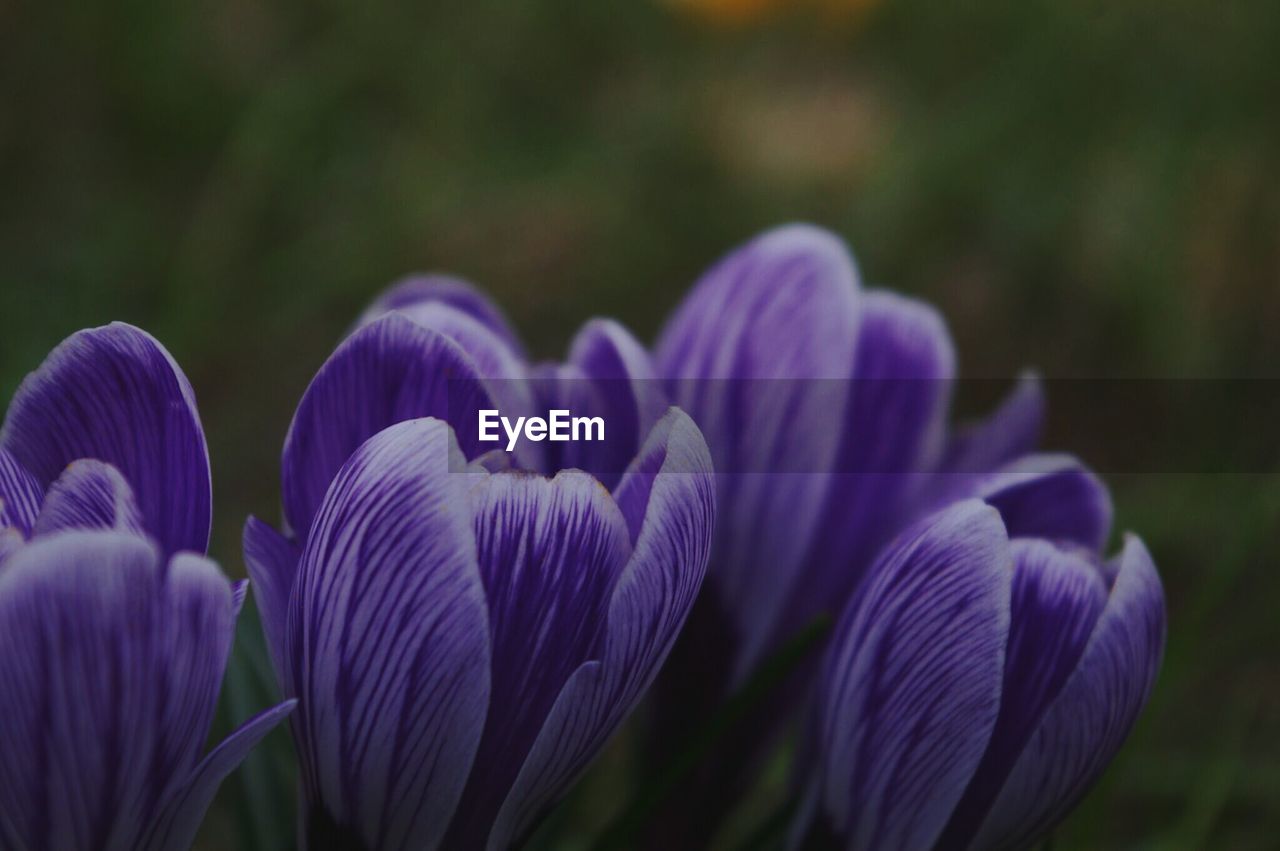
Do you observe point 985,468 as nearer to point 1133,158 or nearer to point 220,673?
point 220,673

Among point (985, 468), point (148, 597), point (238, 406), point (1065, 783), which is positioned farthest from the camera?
point (238, 406)

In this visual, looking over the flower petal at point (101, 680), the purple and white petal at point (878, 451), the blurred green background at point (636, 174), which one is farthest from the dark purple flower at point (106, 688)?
the blurred green background at point (636, 174)

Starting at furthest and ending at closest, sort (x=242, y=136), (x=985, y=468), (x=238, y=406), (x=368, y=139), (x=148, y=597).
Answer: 1. (x=368, y=139)
2. (x=242, y=136)
3. (x=238, y=406)
4. (x=985, y=468)
5. (x=148, y=597)

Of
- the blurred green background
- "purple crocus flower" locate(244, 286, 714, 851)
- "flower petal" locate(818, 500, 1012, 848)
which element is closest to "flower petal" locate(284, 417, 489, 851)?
"purple crocus flower" locate(244, 286, 714, 851)

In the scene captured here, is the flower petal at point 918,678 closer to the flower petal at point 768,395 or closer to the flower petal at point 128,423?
the flower petal at point 768,395

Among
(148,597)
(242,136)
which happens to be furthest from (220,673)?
(242,136)

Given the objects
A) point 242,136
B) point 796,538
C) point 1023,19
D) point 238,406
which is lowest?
point 238,406

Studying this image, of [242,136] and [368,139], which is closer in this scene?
[242,136]

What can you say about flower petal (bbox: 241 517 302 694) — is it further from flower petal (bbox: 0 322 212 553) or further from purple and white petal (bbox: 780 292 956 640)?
purple and white petal (bbox: 780 292 956 640)
